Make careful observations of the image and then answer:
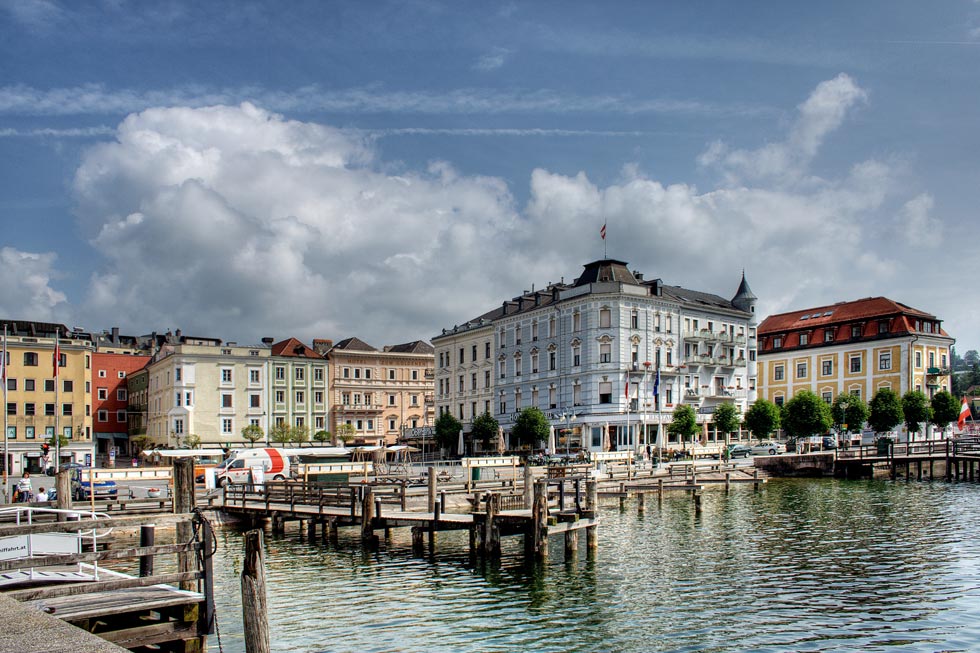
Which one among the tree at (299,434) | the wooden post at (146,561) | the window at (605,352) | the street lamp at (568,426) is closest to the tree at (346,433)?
the tree at (299,434)

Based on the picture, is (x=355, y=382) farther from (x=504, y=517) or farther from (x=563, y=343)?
(x=504, y=517)

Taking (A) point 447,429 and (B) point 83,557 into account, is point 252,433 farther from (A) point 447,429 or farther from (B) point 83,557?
(B) point 83,557

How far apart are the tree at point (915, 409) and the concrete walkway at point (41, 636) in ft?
274

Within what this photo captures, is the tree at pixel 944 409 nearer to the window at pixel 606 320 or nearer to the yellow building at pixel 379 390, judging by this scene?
the window at pixel 606 320

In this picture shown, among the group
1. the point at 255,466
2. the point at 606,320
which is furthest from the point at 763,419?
the point at 255,466

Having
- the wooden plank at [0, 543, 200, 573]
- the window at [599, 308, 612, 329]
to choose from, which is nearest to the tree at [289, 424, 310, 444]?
the window at [599, 308, 612, 329]

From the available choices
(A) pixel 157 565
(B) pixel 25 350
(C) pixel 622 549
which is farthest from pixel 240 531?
(B) pixel 25 350

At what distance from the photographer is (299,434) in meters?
87.4

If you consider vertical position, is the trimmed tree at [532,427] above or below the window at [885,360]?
below

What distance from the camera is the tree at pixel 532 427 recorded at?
72250 millimetres

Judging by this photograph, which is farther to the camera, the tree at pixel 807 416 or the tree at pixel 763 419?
the tree at pixel 763 419

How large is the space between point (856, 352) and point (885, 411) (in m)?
13.6

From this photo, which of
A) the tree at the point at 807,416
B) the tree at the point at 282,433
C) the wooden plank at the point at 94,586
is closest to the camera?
the wooden plank at the point at 94,586

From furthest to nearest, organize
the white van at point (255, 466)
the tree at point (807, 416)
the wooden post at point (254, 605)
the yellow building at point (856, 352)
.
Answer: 1. the yellow building at point (856, 352)
2. the tree at point (807, 416)
3. the white van at point (255, 466)
4. the wooden post at point (254, 605)
